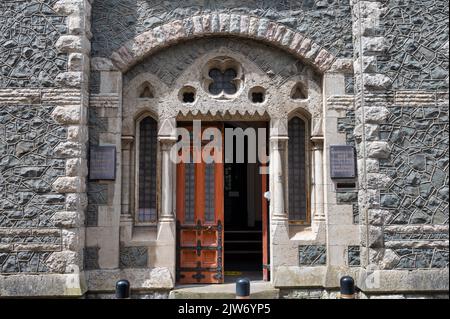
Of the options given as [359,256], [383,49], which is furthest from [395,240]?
[383,49]

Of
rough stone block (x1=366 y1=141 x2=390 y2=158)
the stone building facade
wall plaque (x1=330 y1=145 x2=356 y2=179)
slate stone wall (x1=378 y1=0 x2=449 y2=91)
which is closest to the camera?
the stone building facade

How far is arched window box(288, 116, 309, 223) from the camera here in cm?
720

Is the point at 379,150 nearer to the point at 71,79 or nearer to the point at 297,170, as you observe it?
the point at 297,170

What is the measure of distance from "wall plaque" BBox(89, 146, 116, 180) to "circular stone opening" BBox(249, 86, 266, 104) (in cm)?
240

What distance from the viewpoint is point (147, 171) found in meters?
7.23

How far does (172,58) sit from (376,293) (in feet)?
15.5

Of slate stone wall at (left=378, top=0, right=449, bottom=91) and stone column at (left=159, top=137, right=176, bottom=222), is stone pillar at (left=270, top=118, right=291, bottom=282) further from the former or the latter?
slate stone wall at (left=378, top=0, right=449, bottom=91)

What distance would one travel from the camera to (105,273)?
662cm

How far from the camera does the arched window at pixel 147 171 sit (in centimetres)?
716

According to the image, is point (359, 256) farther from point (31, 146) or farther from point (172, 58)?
point (31, 146)

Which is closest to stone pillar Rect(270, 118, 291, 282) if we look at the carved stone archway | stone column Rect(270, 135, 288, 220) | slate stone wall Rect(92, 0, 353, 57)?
stone column Rect(270, 135, 288, 220)

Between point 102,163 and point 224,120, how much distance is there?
2.04 m

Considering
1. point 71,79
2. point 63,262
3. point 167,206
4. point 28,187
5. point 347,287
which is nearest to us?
point 347,287

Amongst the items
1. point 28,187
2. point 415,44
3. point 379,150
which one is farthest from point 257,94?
point 28,187
